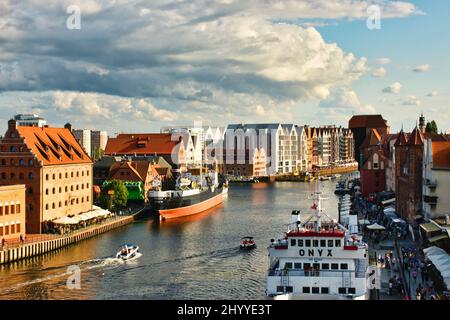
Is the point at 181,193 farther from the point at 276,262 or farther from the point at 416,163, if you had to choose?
the point at 276,262

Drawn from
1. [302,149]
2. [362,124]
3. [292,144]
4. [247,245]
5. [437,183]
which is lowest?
[247,245]

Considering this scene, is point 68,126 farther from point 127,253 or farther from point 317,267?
point 317,267

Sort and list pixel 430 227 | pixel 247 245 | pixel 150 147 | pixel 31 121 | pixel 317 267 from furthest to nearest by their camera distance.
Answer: pixel 31 121
pixel 150 147
pixel 247 245
pixel 430 227
pixel 317 267

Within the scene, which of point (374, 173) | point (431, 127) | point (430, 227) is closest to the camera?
point (430, 227)

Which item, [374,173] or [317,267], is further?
[374,173]

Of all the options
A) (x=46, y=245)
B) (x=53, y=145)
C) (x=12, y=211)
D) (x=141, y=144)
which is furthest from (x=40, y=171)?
(x=141, y=144)

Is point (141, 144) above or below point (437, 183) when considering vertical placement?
above
